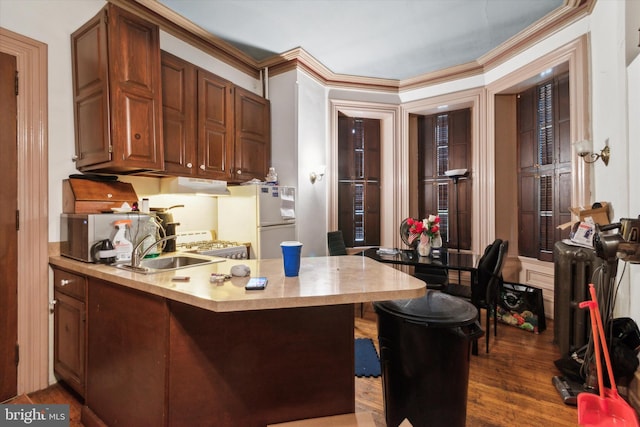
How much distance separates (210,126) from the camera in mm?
2963

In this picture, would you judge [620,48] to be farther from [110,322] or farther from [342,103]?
[110,322]

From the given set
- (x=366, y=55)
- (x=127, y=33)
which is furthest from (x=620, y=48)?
(x=127, y=33)

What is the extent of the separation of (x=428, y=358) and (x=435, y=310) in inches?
9.1

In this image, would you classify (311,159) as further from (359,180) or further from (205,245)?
(205,245)

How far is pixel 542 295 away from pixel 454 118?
8.27ft

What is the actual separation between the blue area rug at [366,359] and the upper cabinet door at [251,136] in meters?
2.11

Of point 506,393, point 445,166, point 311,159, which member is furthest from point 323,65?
point 506,393

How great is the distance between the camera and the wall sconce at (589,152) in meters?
2.37

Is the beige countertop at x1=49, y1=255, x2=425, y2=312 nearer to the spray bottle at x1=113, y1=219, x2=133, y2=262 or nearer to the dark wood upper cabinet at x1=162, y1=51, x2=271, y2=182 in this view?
the spray bottle at x1=113, y1=219, x2=133, y2=262

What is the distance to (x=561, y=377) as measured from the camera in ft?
7.20

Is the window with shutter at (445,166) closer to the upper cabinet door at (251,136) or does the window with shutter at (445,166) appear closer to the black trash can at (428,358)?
the upper cabinet door at (251,136)

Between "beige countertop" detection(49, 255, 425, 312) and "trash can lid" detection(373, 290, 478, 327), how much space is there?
207mm

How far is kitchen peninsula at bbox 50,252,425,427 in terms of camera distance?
4.14 ft

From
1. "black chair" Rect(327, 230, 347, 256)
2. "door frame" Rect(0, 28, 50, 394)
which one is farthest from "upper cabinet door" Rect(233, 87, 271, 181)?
"door frame" Rect(0, 28, 50, 394)
